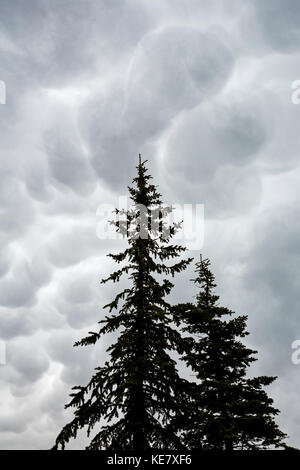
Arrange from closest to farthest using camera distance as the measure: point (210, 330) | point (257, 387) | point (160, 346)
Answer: point (160, 346)
point (257, 387)
point (210, 330)

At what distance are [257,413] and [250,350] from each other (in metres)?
2.95

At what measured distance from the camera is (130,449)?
38.4 ft

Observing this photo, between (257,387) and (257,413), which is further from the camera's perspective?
(257,387)

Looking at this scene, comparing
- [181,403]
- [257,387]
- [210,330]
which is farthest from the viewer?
[210,330]
